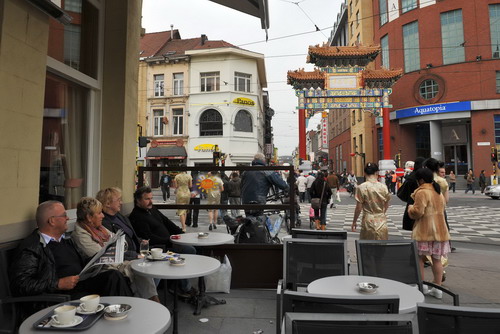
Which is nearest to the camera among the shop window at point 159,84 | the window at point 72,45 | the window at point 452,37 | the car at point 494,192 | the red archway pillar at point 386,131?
the window at point 72,45

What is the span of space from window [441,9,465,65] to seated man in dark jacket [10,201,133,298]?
28.8 metres

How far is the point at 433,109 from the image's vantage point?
81.0ft

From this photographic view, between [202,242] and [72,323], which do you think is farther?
[202,242]

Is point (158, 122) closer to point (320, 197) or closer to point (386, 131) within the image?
point (386, 131)

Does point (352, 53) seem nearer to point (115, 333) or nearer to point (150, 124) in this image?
point (150, 124)

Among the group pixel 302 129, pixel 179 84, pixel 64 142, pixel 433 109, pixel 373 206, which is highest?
pixel 179 84

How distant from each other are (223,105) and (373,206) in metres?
22.1

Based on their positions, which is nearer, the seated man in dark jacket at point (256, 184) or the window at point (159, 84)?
the seated man in dark jacket at point (256, 184)

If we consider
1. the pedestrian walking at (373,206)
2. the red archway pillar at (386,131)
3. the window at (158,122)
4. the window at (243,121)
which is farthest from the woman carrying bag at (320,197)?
the window at (158,122)

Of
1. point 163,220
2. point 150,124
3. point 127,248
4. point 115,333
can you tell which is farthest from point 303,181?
point 150,124

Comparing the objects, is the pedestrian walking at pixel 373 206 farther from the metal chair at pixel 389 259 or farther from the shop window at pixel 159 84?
the shop window at pixel 159 84

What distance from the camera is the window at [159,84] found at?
87.2 ft

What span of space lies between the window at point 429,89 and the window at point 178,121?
1986 cm

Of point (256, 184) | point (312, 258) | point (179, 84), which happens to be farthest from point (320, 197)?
point (179, 84)
